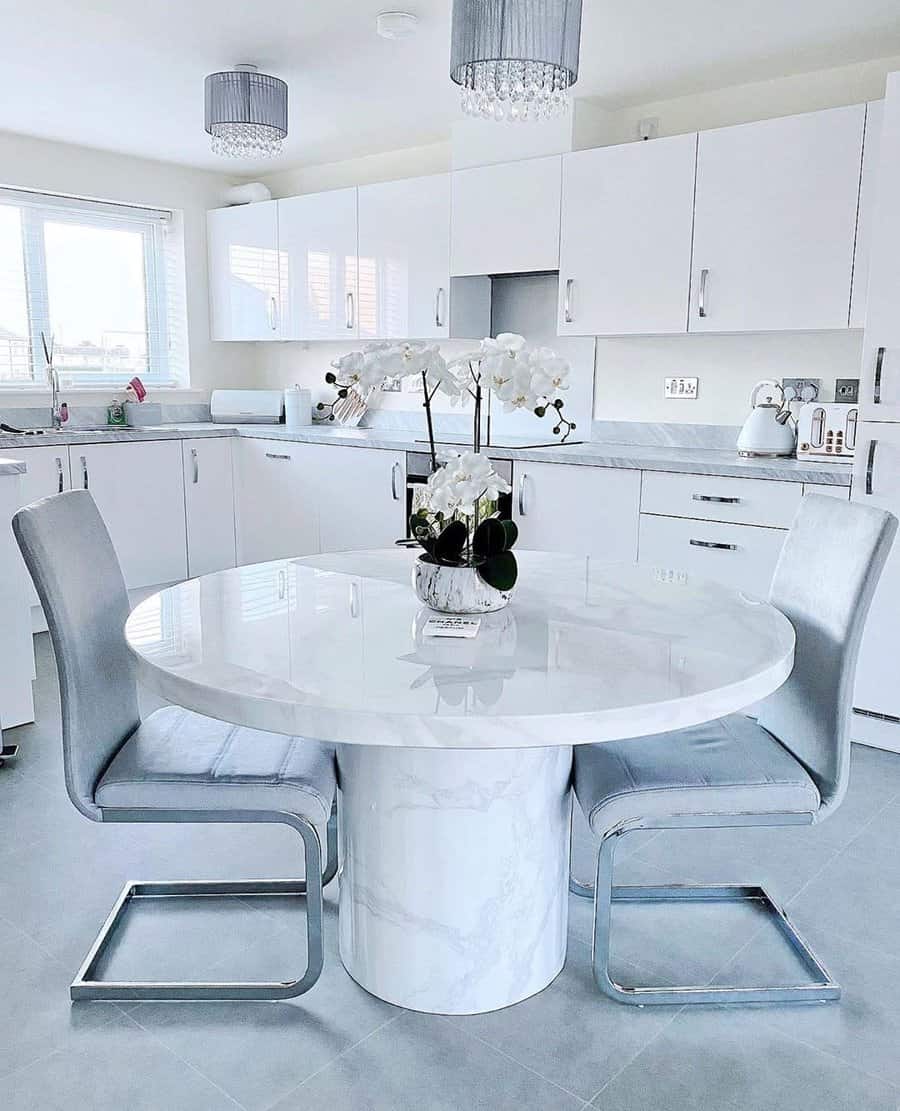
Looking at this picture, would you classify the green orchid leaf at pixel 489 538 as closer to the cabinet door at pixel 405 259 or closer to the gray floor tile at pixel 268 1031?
the gray floor tile at pixel 268 1031

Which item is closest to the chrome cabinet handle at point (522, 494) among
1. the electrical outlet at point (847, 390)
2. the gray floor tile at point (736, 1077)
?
the electrical outlet at point (847, 390)

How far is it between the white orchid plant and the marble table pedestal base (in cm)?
35

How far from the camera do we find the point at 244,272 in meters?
5.23

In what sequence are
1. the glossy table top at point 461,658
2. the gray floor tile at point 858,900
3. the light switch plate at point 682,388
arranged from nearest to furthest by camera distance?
the glossy table top at point 461,658, the gray floor tile at point 858,900, the light switch plate at point 682,388

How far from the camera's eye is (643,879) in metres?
2.25

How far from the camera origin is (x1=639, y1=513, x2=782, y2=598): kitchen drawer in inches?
126

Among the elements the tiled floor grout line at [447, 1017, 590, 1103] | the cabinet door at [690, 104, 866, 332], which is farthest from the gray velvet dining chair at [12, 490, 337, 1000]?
the cabinet door at [690, 104, 866, 332]

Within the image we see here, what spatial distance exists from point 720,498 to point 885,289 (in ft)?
2.69

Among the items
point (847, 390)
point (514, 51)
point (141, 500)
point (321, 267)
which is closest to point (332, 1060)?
point (514, 51)

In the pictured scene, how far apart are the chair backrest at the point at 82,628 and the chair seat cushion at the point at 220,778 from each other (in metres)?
0.05

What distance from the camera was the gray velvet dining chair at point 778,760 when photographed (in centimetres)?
169

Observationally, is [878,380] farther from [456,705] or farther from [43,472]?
[43,472]

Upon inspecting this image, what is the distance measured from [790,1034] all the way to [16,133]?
4885mm

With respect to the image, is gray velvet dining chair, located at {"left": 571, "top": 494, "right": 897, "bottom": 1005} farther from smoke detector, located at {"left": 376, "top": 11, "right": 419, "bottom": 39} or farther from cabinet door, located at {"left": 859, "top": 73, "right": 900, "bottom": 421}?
smoke detector, located at {"left": 376, "top": 11, "right": 419, "bottom": 39}
